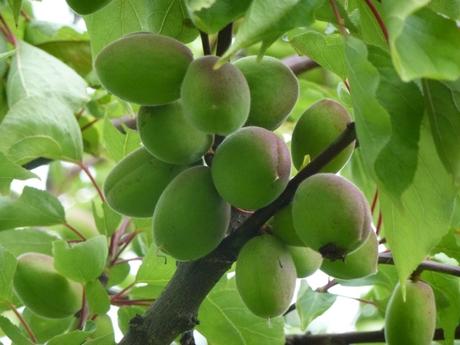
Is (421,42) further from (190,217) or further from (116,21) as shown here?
(116,21)

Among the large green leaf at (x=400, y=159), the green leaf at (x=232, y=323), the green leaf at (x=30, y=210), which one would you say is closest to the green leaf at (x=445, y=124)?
the large green leaf at (x=400, y=159)

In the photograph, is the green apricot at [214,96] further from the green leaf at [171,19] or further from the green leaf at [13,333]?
the green leaf at [13,333]

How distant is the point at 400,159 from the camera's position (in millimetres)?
842

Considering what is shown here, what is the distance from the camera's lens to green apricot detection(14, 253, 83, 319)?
1.32 m

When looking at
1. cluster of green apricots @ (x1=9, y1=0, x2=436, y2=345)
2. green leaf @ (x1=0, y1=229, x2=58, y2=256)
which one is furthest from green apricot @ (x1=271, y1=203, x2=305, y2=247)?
green leaf @ (x1=0, y1=229, x2=58, y2=256)

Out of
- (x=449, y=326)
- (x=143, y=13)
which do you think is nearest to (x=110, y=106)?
(x=143, y=13)

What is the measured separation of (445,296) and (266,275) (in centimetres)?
47

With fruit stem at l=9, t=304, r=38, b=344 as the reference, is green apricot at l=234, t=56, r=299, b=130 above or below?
above

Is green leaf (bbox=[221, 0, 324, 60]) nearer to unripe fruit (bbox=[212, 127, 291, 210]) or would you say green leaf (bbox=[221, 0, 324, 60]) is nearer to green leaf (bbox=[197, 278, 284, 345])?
unripe fruit (bbox=[212, 127, 291, 210])

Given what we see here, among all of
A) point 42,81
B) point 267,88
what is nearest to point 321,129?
point 267,88

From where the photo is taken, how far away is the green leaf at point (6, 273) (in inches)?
50.3

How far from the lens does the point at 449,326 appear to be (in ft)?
4.31

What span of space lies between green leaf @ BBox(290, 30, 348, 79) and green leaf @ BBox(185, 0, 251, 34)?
1.02ft

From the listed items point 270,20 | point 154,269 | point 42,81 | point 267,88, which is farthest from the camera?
point 42,81
